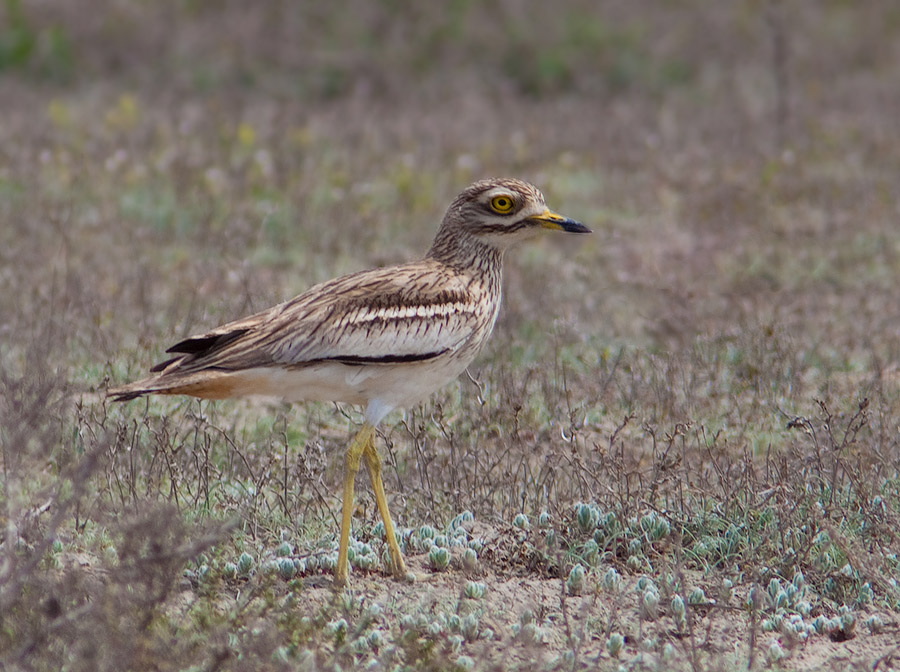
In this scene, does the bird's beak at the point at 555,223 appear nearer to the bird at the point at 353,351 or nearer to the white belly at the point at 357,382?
the bird at the point at 353,351

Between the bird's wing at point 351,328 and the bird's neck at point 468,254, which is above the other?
the bird's neck at point 468,254

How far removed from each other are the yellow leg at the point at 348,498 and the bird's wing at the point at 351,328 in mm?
339

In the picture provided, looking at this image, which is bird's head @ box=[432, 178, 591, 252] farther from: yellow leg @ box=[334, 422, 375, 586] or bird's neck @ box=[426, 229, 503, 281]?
yellow leg @ box=[334, 422, 375, 586]

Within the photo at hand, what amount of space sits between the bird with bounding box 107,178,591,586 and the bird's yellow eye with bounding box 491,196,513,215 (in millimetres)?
333

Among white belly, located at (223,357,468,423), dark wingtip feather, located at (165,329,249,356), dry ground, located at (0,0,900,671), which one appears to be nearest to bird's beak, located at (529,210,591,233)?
white belly, located at (223,357,468,423)

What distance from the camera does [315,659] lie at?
12.6ft

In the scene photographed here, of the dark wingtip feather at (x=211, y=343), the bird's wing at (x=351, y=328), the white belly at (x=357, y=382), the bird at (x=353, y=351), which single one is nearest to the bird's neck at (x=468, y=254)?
the bird at (x=353, y=351)

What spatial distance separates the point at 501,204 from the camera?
5.33 metres

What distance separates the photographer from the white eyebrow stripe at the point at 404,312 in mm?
4828

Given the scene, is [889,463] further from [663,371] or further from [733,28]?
[733,28]

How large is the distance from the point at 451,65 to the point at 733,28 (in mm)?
4297

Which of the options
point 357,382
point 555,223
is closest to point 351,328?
point 357,382

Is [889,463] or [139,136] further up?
[139,136]

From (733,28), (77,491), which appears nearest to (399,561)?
(77,491)
